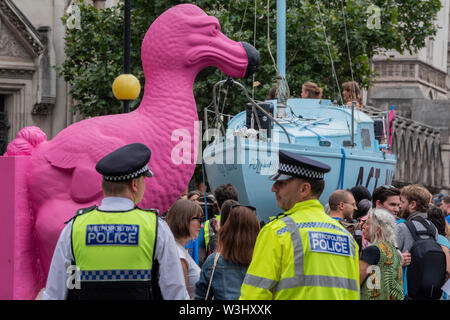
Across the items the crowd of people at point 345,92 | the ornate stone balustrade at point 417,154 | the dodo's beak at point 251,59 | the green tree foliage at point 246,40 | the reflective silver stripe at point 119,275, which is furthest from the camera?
the ornate stone balustrade at point 417,154

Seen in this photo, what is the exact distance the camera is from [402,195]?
9.27 metres

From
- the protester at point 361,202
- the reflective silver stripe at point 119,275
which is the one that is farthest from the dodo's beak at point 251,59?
the reflective silver stripe at point 119,275

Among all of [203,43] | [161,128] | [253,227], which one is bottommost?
[253,227]

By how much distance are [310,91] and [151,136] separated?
8.78 metres

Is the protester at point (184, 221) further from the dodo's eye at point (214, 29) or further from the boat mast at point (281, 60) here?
the boat mast at point (281, 60)

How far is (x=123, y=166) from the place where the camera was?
16.6 ft

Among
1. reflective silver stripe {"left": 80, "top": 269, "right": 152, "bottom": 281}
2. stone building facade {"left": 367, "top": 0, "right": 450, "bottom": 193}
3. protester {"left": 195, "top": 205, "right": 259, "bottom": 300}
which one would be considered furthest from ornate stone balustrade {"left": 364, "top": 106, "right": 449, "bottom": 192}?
reflective silver stripe {"left": 80, "top": 269, "right": 152, "bottom": 281}

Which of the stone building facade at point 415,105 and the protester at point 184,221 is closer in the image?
the protester at point 184,221

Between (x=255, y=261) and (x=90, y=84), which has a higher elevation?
(x=90, y=84)

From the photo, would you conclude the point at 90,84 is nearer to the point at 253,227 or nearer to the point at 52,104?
the point at 52,104

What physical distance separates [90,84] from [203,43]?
1397cm

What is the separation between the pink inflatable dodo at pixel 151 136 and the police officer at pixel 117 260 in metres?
1.88

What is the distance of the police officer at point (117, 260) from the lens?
488 centimetres
